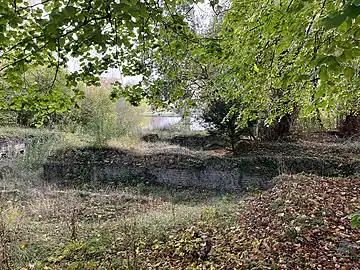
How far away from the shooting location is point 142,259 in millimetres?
2986

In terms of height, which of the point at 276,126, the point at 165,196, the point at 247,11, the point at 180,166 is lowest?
the point at 165,196

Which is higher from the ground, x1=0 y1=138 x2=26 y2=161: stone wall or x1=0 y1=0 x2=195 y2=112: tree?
x1=0 y1=0 x2=195 y2=112: tree

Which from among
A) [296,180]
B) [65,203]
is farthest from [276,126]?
[65,203]

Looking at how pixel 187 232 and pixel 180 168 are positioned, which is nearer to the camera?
pixel 187 232

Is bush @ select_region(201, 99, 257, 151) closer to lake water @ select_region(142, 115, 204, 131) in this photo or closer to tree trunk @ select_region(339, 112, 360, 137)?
lake water @ select_region(142, 115, 204, 131)

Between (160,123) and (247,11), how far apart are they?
32.1 ft

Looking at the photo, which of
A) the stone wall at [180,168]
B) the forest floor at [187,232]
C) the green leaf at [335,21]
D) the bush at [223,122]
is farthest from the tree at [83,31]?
the bush at [223,122]

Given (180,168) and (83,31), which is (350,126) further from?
(83,31)

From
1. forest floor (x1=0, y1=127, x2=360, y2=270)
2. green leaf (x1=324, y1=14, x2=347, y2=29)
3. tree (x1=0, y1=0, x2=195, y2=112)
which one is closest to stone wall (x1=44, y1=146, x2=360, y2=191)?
forest floor (x1=0, y1=127, x2=360, y2=270)

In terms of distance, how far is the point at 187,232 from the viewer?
346cm

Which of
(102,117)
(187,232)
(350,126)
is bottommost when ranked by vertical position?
(187,232)

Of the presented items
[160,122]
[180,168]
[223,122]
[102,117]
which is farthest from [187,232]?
[160,122]

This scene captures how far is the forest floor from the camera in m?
2.80

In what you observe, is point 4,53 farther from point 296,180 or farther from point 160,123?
point 160,123
